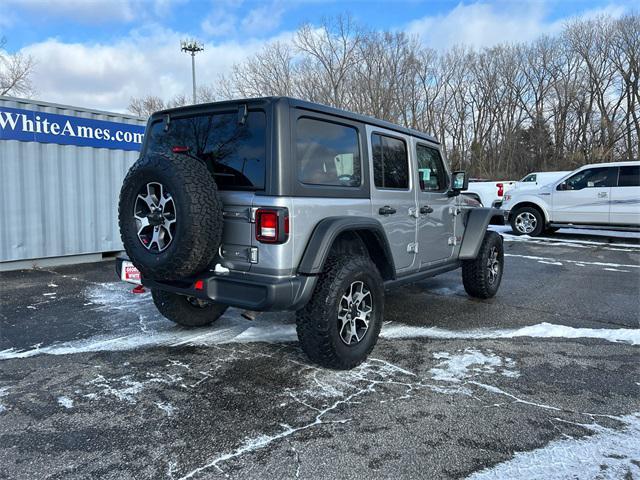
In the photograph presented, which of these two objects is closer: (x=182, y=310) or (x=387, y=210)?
(x=387, y=210)

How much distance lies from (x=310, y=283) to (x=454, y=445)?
1.32 meters

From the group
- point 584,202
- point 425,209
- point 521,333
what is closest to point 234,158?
point 425,209

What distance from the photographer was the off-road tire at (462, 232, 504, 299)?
5.67 meters

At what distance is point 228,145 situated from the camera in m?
3.46

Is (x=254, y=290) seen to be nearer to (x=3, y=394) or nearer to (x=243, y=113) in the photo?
(x=243, y=113)

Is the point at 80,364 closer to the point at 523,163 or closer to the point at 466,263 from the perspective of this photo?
the point at 466,263

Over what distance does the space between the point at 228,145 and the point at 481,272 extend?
3570mm

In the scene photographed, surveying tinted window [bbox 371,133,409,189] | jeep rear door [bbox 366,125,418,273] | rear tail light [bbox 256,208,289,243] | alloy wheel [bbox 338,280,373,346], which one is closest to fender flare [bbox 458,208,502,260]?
jeep rear door [bbox 366,125,418,273]

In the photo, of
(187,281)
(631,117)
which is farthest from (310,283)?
(631,117)

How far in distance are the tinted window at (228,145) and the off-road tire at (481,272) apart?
10.9 ft

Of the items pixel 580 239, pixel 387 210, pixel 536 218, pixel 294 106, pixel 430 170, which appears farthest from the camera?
pixel 536 218

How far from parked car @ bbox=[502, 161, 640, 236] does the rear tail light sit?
954 centimetres

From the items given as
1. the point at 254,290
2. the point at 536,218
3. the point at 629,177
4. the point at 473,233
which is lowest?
the point at 254,290

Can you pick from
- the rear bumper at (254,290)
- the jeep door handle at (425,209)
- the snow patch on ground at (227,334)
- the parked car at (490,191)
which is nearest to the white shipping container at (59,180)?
the snow patch on ground at (227,334)
